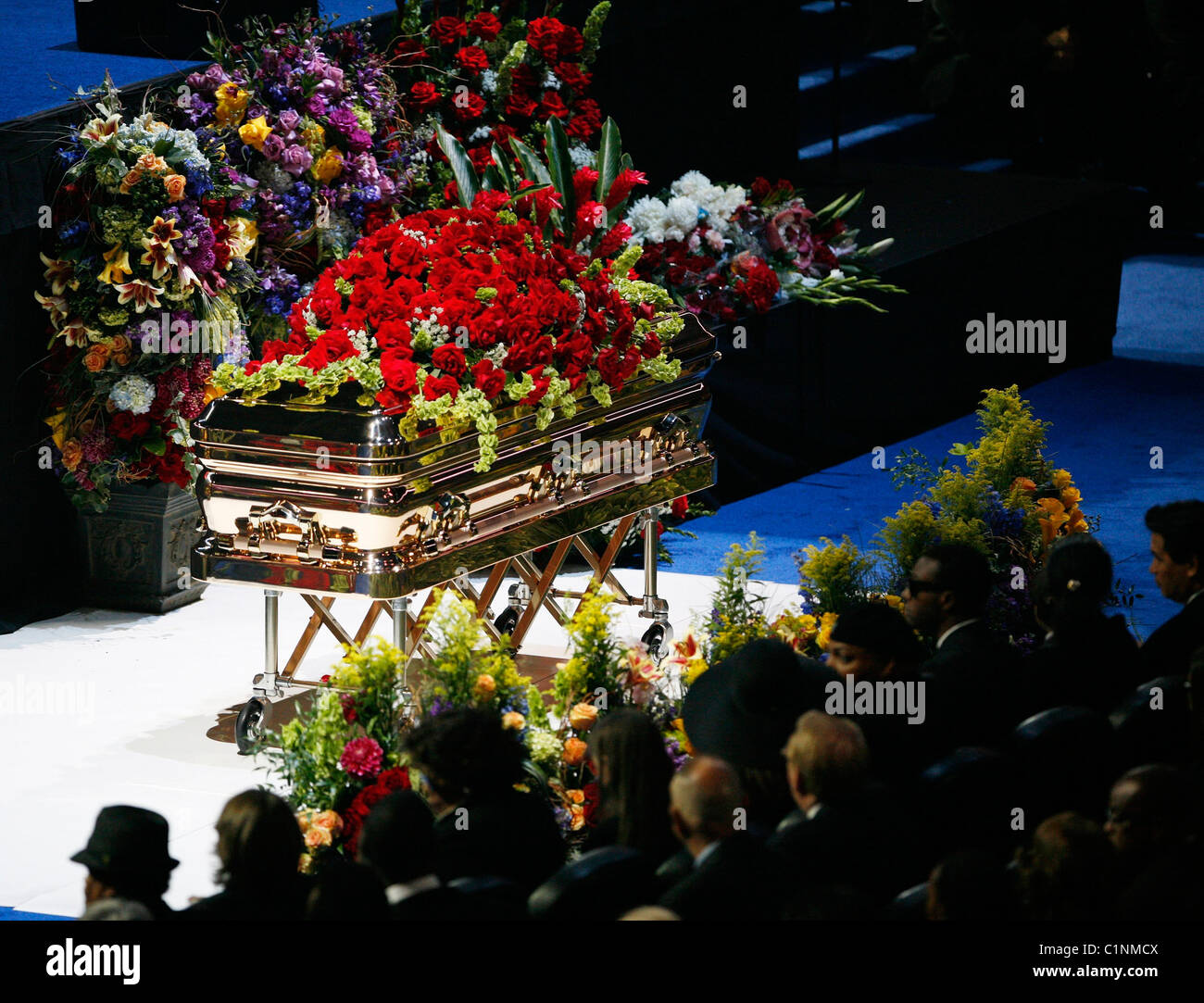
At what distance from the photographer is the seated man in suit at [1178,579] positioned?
509 cm

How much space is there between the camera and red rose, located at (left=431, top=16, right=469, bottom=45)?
26.3 feet

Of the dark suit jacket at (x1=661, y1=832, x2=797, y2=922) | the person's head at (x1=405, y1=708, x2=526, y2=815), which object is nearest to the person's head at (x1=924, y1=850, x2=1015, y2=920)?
the dark suit jacket at (x1=661, y1=832, x2=797, y2=922)

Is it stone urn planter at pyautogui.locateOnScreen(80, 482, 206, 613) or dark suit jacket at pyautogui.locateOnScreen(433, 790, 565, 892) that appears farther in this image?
stone urn planter at pyautogui.locateOnScreen(80, 482, 206, 613)

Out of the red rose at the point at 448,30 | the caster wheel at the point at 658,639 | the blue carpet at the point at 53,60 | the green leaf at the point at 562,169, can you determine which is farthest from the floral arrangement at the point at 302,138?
the caster wheel at the point at 658,639

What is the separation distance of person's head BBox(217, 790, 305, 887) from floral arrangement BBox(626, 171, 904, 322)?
4.87m

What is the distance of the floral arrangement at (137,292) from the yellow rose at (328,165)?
0.31 metres

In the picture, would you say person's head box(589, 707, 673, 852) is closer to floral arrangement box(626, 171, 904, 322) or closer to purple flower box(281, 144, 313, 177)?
purple flower box(281, 144, 313, 177)

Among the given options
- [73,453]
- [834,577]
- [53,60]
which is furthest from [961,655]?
[53,60]

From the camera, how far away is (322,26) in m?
7.86

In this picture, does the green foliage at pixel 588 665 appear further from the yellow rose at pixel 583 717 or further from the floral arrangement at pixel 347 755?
the floral arrangement at pixel 347 755

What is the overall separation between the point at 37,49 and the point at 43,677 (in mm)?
3159

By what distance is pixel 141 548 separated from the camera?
7.92m

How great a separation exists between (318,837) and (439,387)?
1.66 metres
